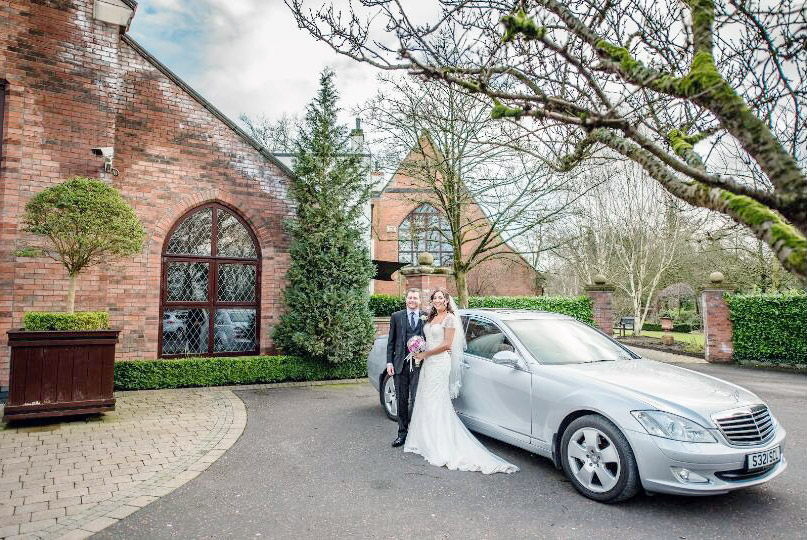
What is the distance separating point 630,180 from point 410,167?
1235 centimetres

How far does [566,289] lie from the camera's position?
3803cm

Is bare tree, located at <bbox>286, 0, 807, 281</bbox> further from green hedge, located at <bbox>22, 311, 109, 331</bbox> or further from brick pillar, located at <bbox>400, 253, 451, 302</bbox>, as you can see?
brick pillar, located at <bbox>400, 253, 451, 302</bbox>

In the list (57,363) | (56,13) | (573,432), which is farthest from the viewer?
(56,13)

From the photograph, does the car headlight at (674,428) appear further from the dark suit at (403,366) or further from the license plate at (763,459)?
the dark suit at (403,366)

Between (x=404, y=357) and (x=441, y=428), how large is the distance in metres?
1.08

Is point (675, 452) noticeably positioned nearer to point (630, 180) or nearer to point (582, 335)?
point (582, 335)

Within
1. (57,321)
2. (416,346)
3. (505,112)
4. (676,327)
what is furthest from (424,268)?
(676,327)

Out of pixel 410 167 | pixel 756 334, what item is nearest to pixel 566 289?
pixel 756 334

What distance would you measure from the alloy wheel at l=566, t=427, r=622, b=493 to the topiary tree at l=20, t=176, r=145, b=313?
263 inches

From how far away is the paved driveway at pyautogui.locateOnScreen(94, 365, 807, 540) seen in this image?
346 cm

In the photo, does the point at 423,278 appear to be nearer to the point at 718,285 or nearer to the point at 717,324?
the point at 717,324

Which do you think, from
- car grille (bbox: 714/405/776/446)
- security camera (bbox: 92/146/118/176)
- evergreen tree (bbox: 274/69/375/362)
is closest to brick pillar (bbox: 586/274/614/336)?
evergreen tree (bbox: 274/69/375/362)

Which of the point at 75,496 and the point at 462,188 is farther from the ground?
the point at 462,188

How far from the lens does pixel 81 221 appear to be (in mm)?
6625
